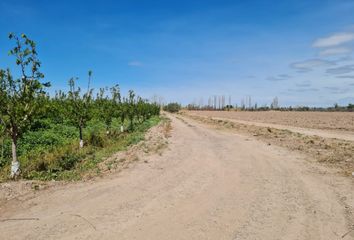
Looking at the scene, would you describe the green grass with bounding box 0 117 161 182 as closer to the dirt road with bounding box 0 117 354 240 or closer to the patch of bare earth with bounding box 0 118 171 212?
the patch of bare earth with bounding box 0 118 171 212

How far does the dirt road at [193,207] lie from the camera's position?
582 centimetres

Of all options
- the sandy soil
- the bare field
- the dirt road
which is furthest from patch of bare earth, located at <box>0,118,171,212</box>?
the bare field

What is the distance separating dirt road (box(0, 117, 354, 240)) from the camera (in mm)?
5824

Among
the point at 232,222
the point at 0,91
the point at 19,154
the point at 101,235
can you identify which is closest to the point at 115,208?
the point at 101,235

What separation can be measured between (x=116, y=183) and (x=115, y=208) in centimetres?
223

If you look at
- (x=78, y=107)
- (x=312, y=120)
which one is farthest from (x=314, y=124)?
(x=78, y=107)

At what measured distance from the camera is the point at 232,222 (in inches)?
247

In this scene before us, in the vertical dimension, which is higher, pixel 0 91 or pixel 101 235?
pixel 0 91

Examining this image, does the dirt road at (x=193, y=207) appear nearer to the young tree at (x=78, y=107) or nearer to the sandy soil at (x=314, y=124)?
the young tree at (x=78, y=107)

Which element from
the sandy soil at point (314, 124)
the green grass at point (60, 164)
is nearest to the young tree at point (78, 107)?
the green grass at point (60, 164)

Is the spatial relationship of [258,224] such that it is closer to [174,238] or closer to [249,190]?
[174,238]

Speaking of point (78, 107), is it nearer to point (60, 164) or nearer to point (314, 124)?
point (60, 164)

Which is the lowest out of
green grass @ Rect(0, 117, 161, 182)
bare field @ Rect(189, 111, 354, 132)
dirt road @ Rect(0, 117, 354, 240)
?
bare field @ Rect(189, 111, 354, 132)

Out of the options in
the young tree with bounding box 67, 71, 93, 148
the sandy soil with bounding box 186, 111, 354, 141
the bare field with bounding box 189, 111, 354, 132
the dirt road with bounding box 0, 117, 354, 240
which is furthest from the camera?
the bare field with bounding box 189, 111, 354, 132
